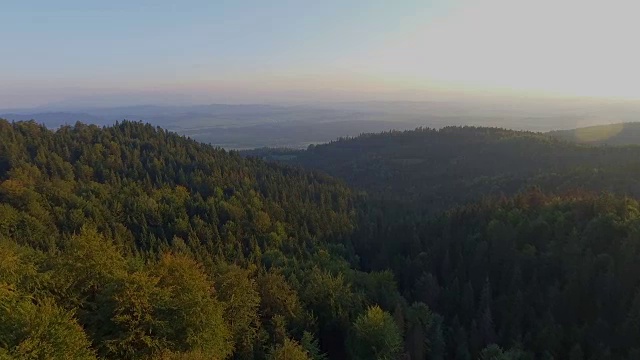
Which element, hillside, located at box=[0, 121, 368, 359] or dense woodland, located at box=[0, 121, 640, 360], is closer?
hillside, located at box=[0, 121, 368, 359]

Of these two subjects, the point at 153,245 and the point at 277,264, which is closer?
the point at 277,264

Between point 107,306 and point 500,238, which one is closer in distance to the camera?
point 107,306

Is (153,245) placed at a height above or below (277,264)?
below

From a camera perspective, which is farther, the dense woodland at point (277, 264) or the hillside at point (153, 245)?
the dense woodland at point (277, 264)

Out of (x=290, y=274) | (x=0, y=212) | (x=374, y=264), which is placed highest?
(x=0, y=212)

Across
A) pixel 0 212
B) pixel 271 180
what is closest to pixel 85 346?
pixel 0 212

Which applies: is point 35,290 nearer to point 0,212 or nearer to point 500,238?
point 0,212

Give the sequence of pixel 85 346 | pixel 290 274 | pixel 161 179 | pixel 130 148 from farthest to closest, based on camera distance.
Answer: pixel 130 148, pixel 161 179, pixel 290 274, pixel 85 346

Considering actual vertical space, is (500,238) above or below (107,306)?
below
